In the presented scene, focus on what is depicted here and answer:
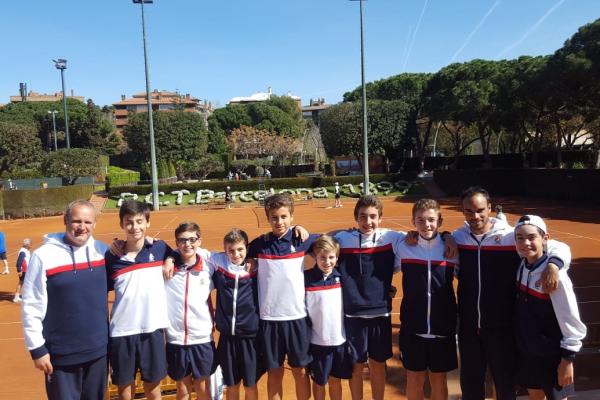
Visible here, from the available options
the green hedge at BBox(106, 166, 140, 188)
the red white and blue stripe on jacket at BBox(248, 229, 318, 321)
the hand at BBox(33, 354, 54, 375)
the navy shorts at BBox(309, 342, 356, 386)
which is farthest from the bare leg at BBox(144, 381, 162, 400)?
the green hedge at BBox(106, 166, 140, 188)

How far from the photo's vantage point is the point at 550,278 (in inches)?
132

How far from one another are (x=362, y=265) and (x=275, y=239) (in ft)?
2.73

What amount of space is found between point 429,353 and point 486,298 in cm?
72

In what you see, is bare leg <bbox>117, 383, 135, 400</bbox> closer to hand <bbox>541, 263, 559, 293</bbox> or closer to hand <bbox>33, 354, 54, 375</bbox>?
hand <bbox>33, 354, 54, 375</bbox>

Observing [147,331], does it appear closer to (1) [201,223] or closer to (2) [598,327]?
(2) [598,327]

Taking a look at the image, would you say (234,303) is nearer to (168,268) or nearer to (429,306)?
(168,268)

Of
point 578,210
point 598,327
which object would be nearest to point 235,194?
point 578,210

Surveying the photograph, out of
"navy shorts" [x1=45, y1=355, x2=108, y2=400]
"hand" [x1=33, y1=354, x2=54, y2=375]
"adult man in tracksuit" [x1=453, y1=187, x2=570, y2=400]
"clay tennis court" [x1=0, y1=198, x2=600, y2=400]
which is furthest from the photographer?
"clay tennis court" [x1=0, y1=198, x2=600, y2=400]

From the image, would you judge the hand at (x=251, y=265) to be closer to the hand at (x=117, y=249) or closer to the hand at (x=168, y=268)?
the hand at (x=168, y=268)

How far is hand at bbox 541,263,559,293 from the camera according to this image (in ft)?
11.0

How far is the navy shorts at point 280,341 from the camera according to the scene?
4180 millimetres

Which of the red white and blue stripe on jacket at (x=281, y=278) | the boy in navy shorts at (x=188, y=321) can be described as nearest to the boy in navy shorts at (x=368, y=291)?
the red white and blue stripe on jacket at (x=281, y=278)

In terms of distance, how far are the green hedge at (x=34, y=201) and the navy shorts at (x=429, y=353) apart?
104ft

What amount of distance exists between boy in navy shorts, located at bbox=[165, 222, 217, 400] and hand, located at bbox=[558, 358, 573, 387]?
9.36 ft
